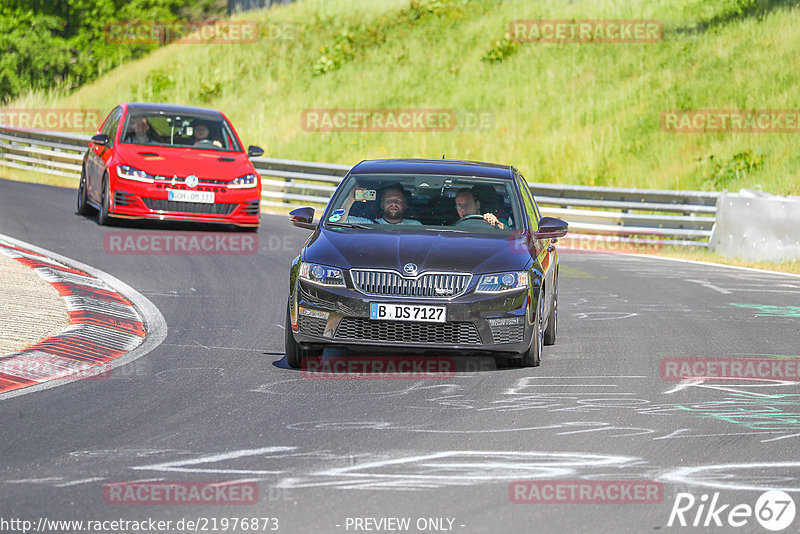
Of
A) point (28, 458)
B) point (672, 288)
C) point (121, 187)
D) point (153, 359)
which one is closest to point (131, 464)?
point (28, 458)

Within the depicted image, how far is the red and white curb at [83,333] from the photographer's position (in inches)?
349

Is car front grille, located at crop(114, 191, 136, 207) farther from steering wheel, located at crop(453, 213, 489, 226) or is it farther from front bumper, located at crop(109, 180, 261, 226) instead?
steering wheel, located at crop(453, 213, 489, 226)

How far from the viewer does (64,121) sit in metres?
42.1

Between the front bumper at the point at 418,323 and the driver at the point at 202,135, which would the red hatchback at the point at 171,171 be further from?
the front bumper at the point at 418,323

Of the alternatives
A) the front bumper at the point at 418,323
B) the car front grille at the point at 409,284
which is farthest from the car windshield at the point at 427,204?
the front bumper at the point at 418,323

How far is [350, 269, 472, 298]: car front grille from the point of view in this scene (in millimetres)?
9070

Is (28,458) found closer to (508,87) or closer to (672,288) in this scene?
(672,288)

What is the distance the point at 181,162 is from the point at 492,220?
8.76 metres

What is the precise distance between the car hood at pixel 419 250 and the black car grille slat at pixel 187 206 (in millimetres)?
8331

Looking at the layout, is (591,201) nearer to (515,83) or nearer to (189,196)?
(189,196)

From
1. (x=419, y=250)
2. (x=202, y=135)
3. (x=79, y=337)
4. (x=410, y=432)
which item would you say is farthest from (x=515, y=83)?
(x=410, y=432)

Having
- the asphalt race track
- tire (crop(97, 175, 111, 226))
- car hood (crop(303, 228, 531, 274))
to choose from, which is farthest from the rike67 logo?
tire (crop(97, 175, 111, 226))

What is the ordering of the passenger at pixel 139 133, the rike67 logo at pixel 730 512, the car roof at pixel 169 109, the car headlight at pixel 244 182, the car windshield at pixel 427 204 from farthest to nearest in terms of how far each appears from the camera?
the car roof at pixel 169 109, the passenger at pixel 139 133, the car headlight at pixel 244 182, the car windshield at pixel 427 204, the rike67 logo at pixel 730 512

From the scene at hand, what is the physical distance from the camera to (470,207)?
10.3m
